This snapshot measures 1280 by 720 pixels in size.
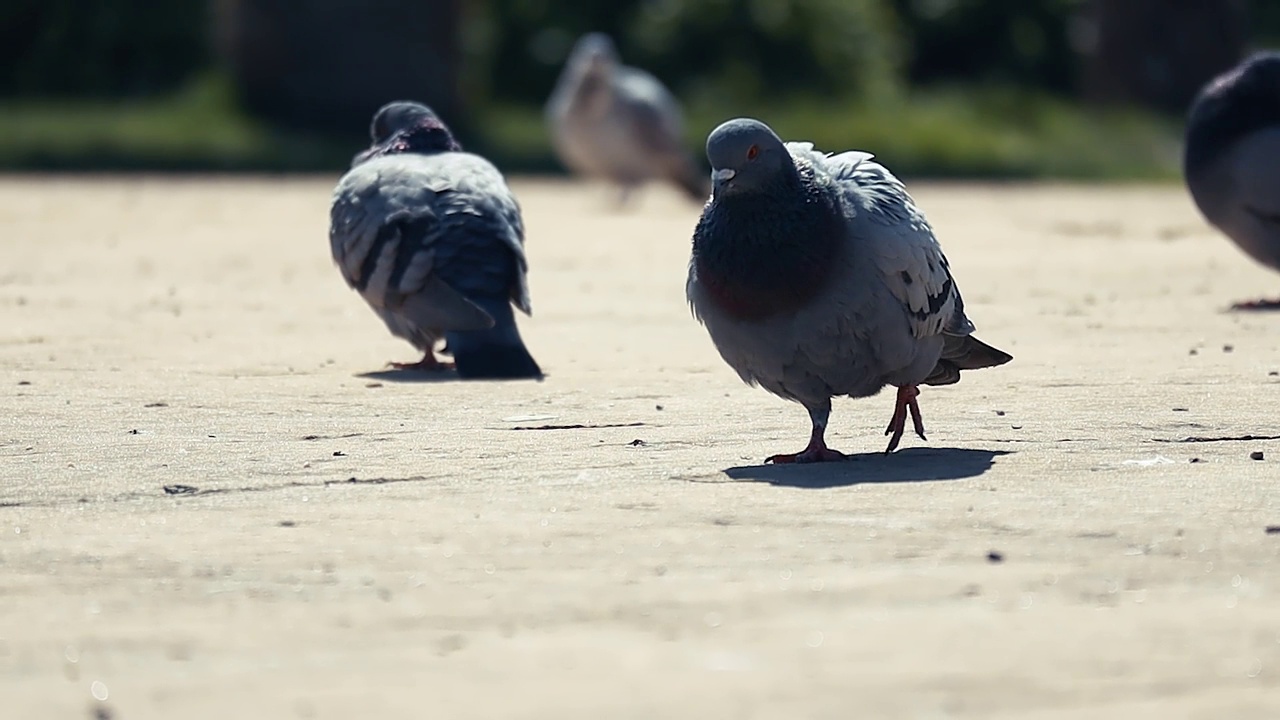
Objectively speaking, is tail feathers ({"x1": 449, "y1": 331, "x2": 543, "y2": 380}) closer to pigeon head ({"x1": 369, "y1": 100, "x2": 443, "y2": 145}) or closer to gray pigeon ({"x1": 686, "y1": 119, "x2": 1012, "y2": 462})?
pigeon head ({"x1": 369, "y1": 100, "x2": 443, "y2": 145})

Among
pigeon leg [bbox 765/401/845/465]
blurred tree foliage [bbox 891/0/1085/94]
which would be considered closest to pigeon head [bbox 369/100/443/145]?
pigeon leg [bbox 765/401/845/465]

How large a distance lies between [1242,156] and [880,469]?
4700 millimetres

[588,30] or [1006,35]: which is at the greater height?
[1006,35]

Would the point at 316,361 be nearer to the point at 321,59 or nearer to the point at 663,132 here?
the point at 663,132

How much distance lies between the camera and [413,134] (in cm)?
828

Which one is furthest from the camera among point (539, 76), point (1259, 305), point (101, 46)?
point (539, 76)

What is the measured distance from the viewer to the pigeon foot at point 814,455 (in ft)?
18.0

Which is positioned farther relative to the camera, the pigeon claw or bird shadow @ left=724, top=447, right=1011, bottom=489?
the pigeon claw

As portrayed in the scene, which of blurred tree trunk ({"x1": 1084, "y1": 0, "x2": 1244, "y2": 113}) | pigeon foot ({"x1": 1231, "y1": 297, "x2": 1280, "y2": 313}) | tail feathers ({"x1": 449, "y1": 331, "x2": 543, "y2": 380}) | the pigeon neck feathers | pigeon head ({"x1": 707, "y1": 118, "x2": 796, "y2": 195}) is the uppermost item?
blurred tree trunk ({"x1": 1084, "y1": 0, "x2": 1244, "y2": 113})

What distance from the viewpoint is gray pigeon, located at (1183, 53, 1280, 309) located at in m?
9.32

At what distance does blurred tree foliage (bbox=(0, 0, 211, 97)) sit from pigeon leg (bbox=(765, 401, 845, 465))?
63.0 feet

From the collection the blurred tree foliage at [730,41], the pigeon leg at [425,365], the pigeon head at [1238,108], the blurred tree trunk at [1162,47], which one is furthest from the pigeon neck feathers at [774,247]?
the blurred tree trunk at [1162,47]

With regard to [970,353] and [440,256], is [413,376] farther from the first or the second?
[970,353]

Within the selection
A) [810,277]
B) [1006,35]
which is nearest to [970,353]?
[810,277]
